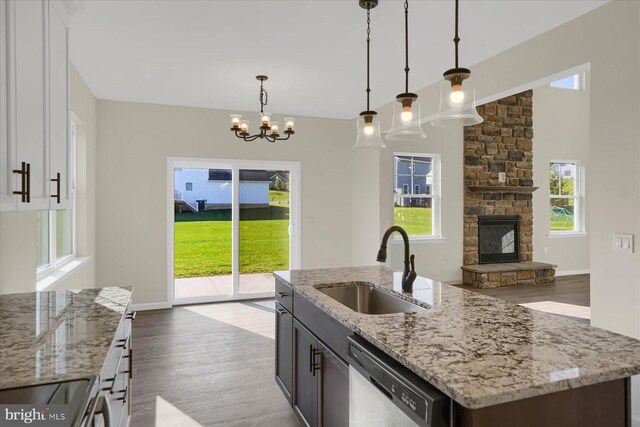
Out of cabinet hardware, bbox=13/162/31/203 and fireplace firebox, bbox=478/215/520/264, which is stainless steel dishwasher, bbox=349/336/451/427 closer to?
cabinet hardware, bbox=13/162/31/203

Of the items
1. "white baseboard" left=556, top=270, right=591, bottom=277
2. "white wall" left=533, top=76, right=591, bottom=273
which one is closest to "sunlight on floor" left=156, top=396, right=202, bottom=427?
"white wall" left=533, top=76, right=591, bottom=273

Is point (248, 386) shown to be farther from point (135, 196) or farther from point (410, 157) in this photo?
point (410, 157)

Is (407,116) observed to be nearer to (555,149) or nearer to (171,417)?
(171,417)

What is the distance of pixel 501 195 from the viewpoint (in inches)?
285

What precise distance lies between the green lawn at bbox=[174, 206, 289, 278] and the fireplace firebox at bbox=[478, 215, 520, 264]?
3.60m

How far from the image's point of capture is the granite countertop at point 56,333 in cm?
121

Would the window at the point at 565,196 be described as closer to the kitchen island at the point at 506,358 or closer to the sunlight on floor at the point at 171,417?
the kitchen island at the point at 506,358

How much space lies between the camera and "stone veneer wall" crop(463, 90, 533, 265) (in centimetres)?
703

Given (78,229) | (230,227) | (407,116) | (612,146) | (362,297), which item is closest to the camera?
(407,116)

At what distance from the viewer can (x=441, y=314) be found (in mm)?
1742

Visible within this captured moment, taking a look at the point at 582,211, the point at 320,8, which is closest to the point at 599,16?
the point at 320,8

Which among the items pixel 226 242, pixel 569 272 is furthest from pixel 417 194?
pixel 569 272

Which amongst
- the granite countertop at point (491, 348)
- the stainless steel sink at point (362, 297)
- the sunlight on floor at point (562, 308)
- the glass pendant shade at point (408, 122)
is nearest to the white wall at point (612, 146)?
the granite countertop at point (491, 348)

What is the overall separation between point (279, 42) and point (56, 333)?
9.08 feet
